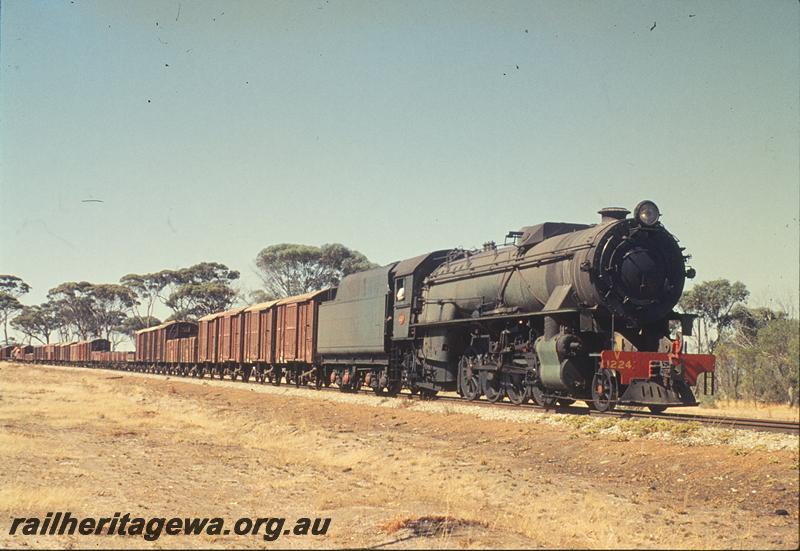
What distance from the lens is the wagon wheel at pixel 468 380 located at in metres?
21.1

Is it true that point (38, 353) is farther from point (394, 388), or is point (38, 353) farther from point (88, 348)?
point (394, 388)

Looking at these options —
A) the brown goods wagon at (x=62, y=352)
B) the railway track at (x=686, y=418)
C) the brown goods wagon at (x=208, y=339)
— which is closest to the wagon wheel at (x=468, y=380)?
the railway track at (x=686, y=418)

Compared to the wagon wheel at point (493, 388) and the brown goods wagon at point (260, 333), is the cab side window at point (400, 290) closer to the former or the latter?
the wagon wheel at point (493, 388)

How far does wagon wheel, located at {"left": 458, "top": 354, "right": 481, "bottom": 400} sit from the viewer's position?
21141mm

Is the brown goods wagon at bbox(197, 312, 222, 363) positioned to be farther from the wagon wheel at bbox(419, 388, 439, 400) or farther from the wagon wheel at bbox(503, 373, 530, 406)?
the wagon wheel at bbox(503, 373, 530, 406)

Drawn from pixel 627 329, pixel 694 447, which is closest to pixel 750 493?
pixel 694 447

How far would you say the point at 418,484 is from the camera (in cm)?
1105

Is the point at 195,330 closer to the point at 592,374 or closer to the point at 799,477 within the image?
the point at 592,374

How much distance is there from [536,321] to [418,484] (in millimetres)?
8133

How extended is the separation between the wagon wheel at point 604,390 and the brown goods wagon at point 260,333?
2314 centimetres

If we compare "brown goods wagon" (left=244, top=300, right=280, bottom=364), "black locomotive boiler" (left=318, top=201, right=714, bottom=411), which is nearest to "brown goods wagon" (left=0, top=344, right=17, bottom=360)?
"brown goods wagon" (left=244, top=300, right=280, bottom=364)

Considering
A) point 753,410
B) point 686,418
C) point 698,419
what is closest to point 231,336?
point 753,410

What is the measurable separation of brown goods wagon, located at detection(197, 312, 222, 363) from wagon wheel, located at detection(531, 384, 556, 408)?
104 ft

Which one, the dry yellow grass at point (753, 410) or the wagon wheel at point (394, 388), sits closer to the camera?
the dry yellow grass at point (753, 410)
